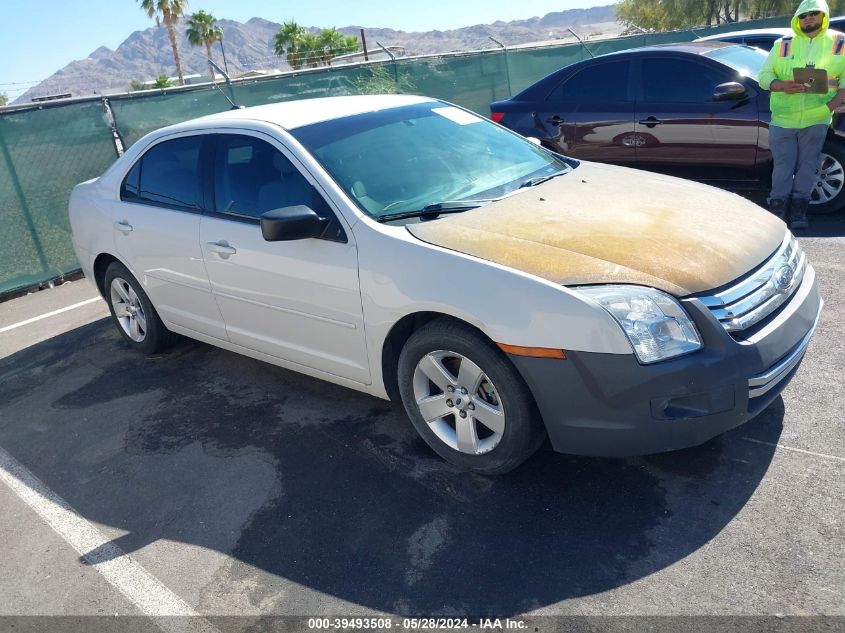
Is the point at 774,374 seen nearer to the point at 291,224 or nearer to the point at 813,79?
the point at 291,224

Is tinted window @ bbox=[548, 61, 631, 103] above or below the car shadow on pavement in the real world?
above

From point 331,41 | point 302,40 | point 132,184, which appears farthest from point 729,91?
point 302,40

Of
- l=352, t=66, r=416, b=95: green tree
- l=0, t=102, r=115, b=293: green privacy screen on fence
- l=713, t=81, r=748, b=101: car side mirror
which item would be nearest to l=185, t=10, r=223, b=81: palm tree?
l=352, t=66, r=416, b=95: green tree

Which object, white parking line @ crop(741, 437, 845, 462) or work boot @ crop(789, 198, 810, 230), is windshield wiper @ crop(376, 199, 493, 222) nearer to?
white parking line @ crop(741, 437, 845, 462)

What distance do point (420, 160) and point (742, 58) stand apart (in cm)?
484

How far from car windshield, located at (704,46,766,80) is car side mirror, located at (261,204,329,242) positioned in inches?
204

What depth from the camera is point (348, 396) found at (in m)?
4.48

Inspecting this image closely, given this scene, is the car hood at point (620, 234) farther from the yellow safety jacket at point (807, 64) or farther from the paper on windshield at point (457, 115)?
the yellow safety jacket at point (807, 64)

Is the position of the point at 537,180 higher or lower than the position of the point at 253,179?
lower

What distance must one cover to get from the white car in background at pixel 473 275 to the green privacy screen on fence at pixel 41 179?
3.71 m

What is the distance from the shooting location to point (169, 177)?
482cm

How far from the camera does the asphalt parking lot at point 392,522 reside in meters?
2.71

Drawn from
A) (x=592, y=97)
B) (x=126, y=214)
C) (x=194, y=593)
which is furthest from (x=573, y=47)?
(x=194, y=593)

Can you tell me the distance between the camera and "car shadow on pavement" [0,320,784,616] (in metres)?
2.87
